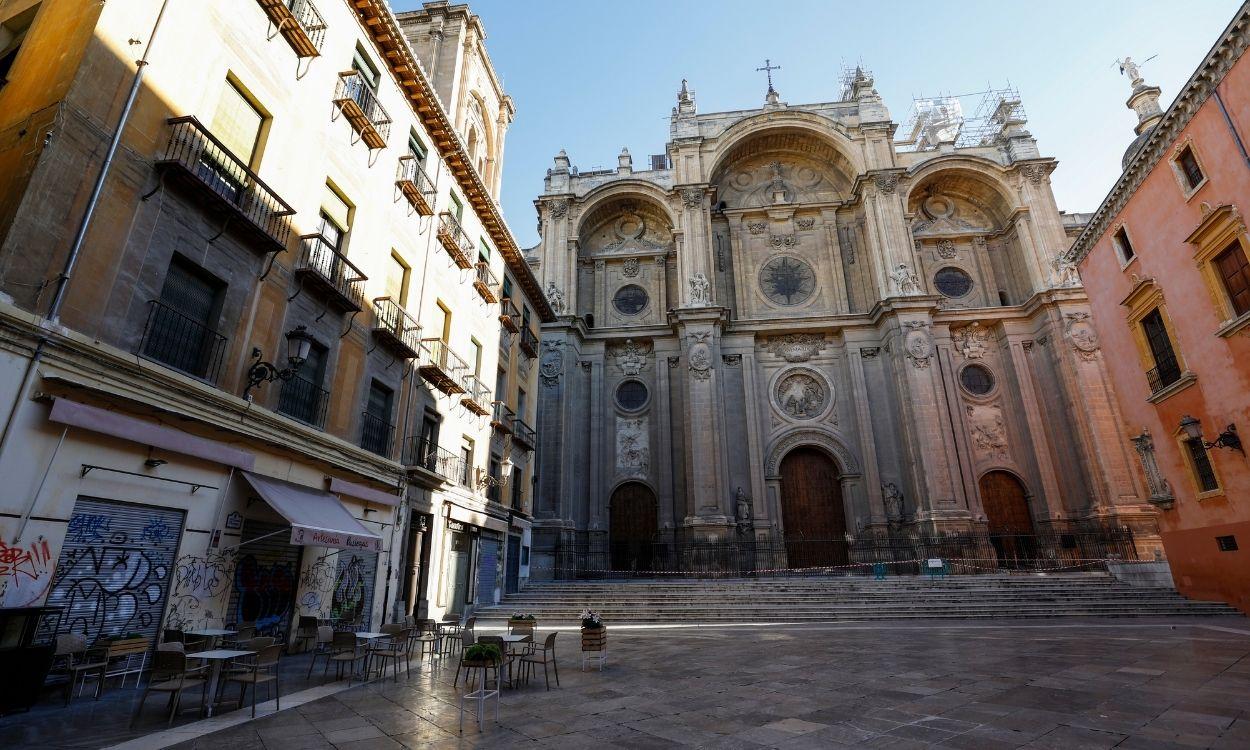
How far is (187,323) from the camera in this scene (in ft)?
28.3

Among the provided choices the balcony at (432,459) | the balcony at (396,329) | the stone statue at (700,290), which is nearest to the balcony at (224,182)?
the balcony at (396,329)

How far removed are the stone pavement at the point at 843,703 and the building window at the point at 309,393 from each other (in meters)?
5.28

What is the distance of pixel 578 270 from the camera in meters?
31.7

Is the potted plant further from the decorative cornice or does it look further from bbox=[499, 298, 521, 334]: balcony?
the decorative cornice

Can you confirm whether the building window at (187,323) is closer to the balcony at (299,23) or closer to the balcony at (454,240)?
the balcony at (299,23)

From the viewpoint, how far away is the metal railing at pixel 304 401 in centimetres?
1052

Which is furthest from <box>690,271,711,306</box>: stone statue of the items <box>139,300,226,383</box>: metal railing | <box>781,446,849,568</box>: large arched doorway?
<box>139,300,226,383</box>: metal railing

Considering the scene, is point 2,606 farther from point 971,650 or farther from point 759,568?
point 759,568

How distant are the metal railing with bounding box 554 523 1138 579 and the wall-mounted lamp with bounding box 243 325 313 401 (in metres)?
16.1

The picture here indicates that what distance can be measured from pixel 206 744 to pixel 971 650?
10626 millimetres

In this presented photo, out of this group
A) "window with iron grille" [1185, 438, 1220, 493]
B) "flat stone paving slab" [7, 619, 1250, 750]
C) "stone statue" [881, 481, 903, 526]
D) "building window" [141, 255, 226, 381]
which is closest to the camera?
"flat stone paving slab" [7, 619, 1250, 750]

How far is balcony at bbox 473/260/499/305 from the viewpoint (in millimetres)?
18797

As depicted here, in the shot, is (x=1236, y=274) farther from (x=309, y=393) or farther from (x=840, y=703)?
(x=309, y=393)

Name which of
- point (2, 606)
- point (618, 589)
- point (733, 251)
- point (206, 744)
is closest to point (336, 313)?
point (2, 606)
